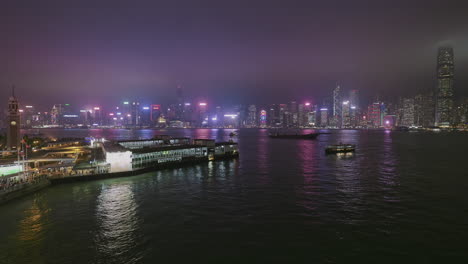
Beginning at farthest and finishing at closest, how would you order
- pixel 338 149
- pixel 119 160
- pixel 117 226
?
pixel 338 149
pixel 119 160
pixel 117 226

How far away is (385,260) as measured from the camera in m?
19.2

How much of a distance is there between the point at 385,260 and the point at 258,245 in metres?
9.57

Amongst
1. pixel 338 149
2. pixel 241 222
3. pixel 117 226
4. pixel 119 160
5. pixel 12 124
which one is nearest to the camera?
pixel 117 226

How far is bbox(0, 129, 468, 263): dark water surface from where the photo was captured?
20094 mm

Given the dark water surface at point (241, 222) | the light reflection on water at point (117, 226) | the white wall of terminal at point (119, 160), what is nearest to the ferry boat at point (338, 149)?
the dark water surface at point (241, 222)

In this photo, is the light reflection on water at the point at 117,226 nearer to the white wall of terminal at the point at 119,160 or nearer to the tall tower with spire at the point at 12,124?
the white wall of terminal at the point at 119,160

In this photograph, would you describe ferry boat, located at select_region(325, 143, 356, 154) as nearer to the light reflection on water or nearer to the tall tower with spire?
the light reflection on water

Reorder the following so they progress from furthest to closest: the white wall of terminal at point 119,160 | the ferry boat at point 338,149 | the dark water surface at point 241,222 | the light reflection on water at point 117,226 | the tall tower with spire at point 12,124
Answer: the ferry boat at point 338,149 → the tall tower with spire at point 12,124 → the white wall of terminal at point 119,160 → the light reflection on water at point 117,226 → the dark water surface at point 241,222

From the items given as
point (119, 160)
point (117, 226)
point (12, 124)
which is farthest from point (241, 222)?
point (12, 124)

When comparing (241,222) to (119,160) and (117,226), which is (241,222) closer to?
(117,226)

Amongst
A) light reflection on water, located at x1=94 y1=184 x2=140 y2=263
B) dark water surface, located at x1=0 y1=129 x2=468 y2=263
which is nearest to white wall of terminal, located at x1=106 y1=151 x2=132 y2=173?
dark water surface, located at x1=0 y1=129 x2=468 y2=263

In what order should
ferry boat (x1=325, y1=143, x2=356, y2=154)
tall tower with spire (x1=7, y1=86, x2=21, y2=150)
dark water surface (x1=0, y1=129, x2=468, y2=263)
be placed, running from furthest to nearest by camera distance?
ferry boat (x1=325, y1=143, x2=356, y2=154), tall tower with spire (x1=7, y1=86, x2=21, y2=150), dark water surface (x1=0, y1=129, x2=468, y2=263)

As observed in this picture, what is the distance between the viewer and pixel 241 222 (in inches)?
1039

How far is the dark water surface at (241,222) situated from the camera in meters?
20.1
